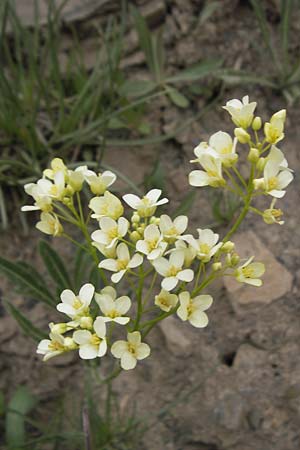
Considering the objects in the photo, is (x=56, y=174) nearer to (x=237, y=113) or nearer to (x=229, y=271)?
(x=237, y=113)

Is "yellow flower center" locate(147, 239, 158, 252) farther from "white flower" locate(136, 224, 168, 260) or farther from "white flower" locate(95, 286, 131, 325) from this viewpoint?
"white flower" locate(95, 286, 131, 325)

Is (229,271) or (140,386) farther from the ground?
(229,271)

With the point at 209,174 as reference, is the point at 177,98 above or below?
below

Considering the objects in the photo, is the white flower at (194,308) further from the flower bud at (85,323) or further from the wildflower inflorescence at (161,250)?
the flower bud at (85,323)

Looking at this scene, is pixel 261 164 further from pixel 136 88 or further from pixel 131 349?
pixel 136 88

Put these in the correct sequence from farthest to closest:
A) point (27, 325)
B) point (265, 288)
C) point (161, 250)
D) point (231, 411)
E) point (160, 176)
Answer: point (160, 176) < point (265, 288) < point (231, 411) < point (27, 325) < point (161, 250)

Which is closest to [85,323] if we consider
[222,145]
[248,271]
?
[248,271]

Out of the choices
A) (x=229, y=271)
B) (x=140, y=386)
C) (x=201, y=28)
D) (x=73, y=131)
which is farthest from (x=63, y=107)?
(x=140, y=386)
